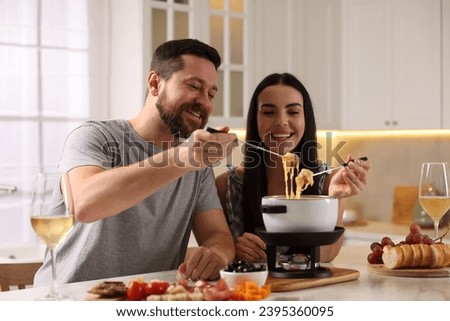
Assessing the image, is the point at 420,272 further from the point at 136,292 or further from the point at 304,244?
the point at 136,292

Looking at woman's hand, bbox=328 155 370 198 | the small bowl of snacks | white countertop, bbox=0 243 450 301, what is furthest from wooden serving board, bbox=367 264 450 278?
the small bowl of snacks

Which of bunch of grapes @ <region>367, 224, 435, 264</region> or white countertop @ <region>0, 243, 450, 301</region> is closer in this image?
white countertop @ <region>0, 243, 450, 301</region>

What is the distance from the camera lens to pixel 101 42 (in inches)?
149

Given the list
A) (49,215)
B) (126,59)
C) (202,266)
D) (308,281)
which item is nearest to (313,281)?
(308,281)

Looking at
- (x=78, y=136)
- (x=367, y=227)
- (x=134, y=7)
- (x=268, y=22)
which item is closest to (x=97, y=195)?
(x=78, y=136)

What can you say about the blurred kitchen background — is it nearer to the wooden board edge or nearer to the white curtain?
the white curtain

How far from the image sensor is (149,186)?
1.83 meters

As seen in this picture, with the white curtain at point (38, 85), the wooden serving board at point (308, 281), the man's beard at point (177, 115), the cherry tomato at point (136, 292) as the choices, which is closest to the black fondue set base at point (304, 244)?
the wooden serving board at point (308, 281)

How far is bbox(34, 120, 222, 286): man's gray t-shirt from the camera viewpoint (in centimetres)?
207

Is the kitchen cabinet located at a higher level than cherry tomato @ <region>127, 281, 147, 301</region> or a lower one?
higher

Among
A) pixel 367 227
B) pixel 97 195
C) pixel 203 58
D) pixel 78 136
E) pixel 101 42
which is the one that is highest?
pixel 101 42

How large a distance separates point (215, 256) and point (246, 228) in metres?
0.70

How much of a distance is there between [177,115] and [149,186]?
433 mm
